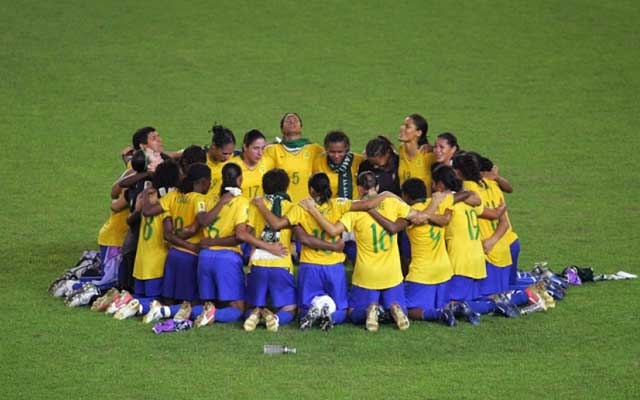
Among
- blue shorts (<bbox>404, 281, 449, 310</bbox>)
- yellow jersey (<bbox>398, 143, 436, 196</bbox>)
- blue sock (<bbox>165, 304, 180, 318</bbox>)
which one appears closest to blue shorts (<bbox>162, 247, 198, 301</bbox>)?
blue sock (<bbox>165, 304, 180, 318</bbox>)

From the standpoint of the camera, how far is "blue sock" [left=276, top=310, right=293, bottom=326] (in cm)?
1209

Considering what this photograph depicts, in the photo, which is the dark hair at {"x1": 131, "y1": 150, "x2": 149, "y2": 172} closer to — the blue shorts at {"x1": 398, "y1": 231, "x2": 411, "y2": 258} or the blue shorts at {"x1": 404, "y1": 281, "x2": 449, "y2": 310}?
the blue shorts at {"x1": 398, "y1": 231, "x2": 411, "y2": 258}

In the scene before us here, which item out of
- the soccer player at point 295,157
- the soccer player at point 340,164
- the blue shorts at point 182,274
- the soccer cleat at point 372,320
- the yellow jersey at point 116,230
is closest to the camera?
the soccer cleat at point 372,320

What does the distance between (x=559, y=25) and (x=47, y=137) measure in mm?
9736

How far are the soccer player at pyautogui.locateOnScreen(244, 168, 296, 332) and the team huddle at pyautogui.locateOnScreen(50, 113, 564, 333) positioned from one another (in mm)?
11

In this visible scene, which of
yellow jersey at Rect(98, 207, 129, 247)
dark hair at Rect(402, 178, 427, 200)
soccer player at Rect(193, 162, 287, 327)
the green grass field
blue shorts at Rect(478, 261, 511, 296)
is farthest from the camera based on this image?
yellow jersey at Rect(98, 207, 129, 247)

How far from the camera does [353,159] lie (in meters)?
13.6

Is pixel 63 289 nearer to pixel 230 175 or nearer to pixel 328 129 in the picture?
pixel 230 175

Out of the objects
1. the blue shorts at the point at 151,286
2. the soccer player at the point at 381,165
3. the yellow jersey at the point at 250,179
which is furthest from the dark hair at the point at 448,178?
the blue shorts at the point at 151,286

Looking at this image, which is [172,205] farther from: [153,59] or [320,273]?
[153,59]

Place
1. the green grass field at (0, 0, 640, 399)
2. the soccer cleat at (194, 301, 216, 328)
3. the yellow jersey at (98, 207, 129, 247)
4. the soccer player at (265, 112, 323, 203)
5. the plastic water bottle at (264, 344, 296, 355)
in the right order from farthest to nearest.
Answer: the soccer player at (265, 112, 323, 203), the yellow jersey at (98, 207, 129, 247), the soccer cleat at (194, 301, 216, 328), the plastic water bottle at (264, 344, 296, 355), the green grass field at (0, 0, 640, 399)

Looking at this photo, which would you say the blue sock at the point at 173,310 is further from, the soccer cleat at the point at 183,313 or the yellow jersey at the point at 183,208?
the yellow jersey at the point at 183,208

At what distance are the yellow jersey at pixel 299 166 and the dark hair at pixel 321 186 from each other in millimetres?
1754

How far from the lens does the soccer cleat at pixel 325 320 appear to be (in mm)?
11906
